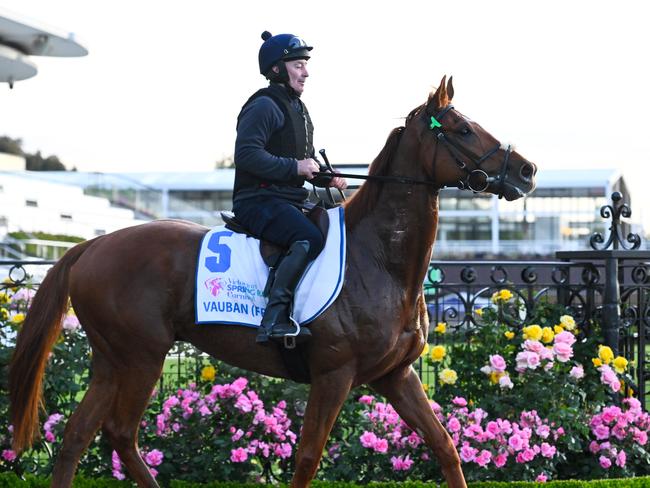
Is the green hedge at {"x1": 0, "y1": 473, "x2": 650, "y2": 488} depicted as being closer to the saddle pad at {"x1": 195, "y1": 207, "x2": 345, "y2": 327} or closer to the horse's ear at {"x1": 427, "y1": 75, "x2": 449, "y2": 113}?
the saddle pad at {"x1": 195, "y1": 207, "x2": 345, "y2": 327}

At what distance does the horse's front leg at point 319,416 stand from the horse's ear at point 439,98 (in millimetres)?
1408

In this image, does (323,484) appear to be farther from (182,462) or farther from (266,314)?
(266,314)

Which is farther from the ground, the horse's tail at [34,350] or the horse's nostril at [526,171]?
the horse's nostril at [526,171]

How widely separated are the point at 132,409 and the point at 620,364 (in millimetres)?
3390

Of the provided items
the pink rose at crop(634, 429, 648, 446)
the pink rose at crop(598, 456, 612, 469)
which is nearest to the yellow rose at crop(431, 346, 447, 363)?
the pink rose at crop(598, 456, 612, 469)

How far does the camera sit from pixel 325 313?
4.66 m

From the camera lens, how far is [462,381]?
6453 millimetres

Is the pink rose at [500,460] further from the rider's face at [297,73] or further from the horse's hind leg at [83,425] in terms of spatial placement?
the rider's face at [297,73]

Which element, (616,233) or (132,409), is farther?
(616,233)

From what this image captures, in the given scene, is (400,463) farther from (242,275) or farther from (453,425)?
(242,275)

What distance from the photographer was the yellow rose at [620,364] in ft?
21.2

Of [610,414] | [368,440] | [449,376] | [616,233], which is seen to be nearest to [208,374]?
[368,440]

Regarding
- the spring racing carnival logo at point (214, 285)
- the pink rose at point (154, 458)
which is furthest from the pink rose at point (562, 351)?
the pink rose at point (154, 458)

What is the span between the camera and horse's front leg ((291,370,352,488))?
459cm
